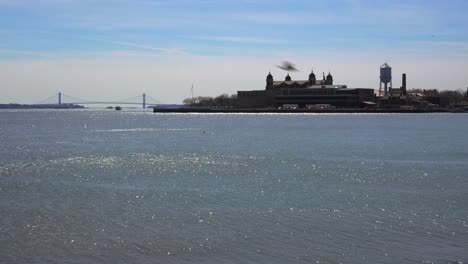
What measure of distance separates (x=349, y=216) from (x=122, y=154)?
80.0ft

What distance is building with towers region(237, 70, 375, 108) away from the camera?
Result: 15662cm

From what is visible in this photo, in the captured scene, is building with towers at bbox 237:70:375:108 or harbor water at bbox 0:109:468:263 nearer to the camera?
harbor water at bbox 0:109:468:263

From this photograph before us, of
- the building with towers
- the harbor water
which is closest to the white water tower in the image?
the building with towers

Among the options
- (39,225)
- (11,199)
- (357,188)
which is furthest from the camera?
(357,188)

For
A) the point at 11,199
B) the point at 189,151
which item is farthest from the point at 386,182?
the point at 189,151

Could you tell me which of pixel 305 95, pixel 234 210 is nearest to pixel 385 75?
pixel 305 95

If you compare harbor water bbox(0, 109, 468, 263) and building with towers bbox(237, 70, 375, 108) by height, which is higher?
building with towers bbox(237, 70, 375, 108)

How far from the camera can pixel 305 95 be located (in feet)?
522

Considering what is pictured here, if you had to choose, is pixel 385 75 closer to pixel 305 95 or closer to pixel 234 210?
pixel 305 95

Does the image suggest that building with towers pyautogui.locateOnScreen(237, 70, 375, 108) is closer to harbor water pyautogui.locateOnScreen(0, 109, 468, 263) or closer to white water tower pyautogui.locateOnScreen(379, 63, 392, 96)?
white water tower pyautogui.locateOnScreen(379, 63, 392, 96)

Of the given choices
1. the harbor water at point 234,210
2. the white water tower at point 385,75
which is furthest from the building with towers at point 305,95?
the harbor water at point 234,210

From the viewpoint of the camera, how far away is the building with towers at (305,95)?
157 m

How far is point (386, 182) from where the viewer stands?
25.5 meters

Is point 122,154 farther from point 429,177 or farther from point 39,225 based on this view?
point 39,225
